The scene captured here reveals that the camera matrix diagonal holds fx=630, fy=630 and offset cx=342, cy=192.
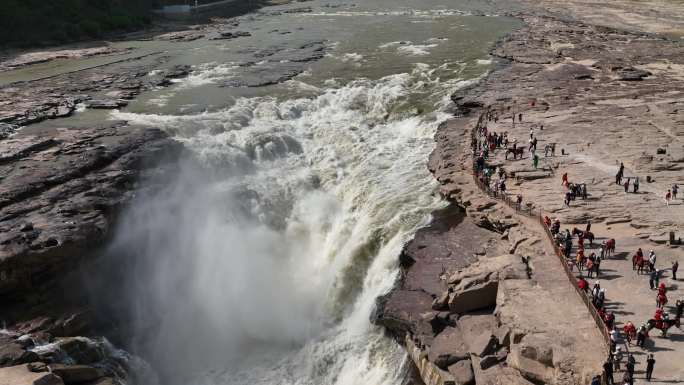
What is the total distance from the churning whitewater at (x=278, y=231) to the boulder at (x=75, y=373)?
4.41m

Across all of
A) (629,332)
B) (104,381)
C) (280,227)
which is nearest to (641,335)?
(629,332)

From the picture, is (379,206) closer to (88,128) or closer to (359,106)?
(359,106)

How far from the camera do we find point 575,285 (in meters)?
18.4

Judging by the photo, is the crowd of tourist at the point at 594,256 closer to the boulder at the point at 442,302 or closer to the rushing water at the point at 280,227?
the rushing water at the point at 280,227

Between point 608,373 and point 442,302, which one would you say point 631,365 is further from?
point 442,302

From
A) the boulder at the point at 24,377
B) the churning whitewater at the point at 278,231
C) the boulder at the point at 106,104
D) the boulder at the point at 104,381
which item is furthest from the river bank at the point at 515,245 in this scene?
the boulder at the point at 106,104

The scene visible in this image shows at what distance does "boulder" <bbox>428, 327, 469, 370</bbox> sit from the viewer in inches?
711

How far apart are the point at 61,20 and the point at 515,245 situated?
2519 inches

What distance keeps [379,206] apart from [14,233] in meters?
14.3

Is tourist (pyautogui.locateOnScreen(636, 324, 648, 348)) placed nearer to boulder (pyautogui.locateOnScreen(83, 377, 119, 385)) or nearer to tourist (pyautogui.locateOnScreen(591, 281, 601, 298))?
tourist (pyautogui.locateOnScreen(591, 281, 601, 298))

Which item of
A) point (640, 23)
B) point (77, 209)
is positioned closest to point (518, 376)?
point (77, 209)

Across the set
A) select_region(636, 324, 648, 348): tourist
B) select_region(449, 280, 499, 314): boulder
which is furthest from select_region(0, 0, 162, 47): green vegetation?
select_region(636, 324, 648, 348): tourist

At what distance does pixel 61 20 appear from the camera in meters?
69.6

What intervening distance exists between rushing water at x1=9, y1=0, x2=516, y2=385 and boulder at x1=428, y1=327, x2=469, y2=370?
197 centimetres
